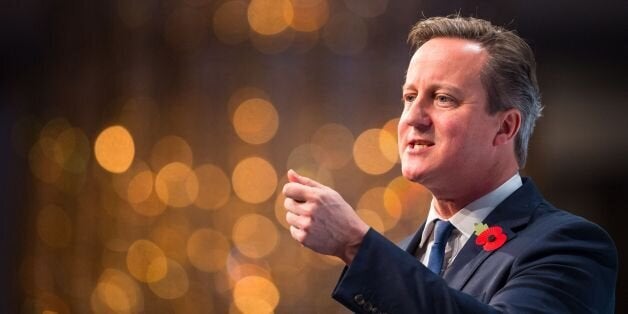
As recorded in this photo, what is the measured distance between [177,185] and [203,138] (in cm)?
21

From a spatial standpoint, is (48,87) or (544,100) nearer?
(544,100)

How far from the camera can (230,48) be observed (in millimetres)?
3268

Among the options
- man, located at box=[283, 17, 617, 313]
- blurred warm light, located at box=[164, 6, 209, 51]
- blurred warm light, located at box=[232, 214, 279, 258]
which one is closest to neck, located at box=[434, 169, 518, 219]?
man, located at box=[283, 17, 617, 313]

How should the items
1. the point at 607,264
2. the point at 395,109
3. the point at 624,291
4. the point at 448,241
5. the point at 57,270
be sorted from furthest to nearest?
the point at 57,270 < the point at 395,109 < the point at 624,291 < the point at 448,241 < the point at 607,264

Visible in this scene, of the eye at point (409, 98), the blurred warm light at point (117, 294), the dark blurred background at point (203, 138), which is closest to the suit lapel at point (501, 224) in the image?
the eye at point (409, 98)

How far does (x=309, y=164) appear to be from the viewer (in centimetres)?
317

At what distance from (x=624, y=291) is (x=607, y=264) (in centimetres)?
181

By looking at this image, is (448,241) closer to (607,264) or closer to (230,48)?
(607,264)

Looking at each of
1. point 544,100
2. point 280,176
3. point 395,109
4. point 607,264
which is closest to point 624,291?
point 544,100

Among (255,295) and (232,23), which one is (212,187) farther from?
(232,23)

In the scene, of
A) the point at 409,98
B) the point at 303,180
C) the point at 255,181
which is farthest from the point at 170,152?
the point at 303,180

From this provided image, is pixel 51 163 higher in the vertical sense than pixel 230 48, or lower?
lower

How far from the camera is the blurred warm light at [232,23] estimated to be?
3273 mm

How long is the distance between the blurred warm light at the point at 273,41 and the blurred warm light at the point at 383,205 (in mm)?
661
